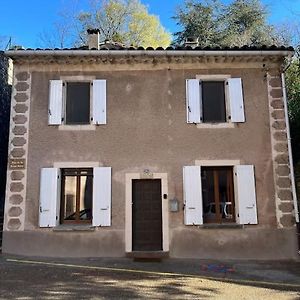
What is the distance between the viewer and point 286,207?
10711 millimetres

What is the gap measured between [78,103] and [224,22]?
15946 mm

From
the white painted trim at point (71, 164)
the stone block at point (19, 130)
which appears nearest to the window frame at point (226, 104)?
the white painted trim at point (71, 164)

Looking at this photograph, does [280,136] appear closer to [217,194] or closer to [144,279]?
[217,194]

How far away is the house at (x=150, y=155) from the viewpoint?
34.9 ft

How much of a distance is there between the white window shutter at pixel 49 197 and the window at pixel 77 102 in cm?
147

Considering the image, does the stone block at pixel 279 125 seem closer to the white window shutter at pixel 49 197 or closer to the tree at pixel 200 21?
the white window shutter at pixel 49 197

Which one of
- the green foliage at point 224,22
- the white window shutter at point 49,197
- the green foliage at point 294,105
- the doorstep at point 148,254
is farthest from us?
the green foliage at point 224,22

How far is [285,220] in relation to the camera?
10648 millimetres

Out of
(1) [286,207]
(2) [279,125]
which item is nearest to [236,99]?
(2) [279,125]

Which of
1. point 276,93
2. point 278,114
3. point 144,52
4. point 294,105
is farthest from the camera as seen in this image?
point 294,105

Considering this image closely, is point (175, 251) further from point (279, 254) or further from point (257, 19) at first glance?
point (257, 19)

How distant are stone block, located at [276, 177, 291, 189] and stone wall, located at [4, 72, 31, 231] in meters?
7.00

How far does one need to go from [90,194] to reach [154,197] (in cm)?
180

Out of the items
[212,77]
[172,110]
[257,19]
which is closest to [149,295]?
[172,110]
